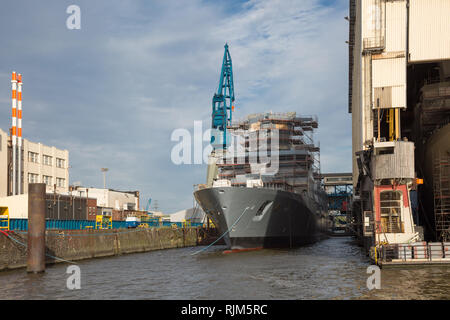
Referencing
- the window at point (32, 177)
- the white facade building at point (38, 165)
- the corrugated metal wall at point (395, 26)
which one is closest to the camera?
the corrugated metal wall at point (395, 26)

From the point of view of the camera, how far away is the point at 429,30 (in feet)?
102

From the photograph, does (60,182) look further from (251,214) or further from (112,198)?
(251,214)

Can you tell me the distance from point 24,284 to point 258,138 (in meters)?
35.0

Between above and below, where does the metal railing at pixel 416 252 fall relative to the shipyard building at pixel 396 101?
below

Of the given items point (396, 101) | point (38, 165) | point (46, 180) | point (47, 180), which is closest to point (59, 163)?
point (47, 180)

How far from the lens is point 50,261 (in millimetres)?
30844

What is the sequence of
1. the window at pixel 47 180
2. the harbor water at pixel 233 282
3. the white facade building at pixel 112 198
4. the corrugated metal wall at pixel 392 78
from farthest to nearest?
the white facade building at pixel 112 198, the window at pixel 47 180, the corrugated metal wall at pixel 392 78, the harbor water at pixel 233 282

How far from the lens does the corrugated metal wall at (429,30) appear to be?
100 feet

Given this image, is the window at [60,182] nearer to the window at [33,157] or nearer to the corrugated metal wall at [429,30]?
the window at [33,157]

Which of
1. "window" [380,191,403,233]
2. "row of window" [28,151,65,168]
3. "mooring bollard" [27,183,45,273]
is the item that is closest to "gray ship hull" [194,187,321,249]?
"window" [380,191,403,233]

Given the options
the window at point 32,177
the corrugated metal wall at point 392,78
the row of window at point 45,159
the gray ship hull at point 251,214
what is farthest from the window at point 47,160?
Result: the corrugated metal wall at point 392,78

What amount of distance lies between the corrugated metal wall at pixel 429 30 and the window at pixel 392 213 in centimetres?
962

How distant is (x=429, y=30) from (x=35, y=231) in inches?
1120

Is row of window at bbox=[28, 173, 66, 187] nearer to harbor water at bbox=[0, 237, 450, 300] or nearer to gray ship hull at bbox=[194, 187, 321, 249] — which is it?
gray ship hull at bbox=[194, 187, 321, 249]
